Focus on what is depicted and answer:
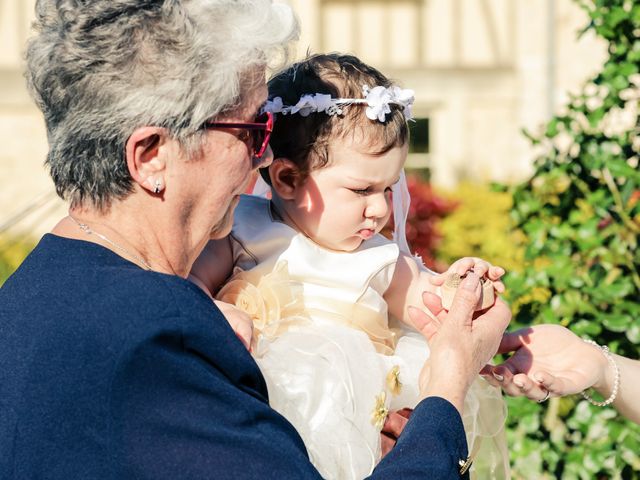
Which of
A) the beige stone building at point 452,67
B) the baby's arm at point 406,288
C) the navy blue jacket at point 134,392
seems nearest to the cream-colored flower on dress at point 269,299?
the baby's arm at point 406,288

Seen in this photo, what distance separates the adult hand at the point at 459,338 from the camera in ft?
7.18

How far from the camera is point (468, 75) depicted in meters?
11.8

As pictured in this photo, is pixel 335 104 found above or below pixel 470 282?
above

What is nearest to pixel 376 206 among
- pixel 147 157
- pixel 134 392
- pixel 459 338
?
pixel 459 338

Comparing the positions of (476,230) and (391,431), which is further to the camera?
(476,230)

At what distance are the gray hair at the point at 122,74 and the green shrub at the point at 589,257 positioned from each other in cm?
185

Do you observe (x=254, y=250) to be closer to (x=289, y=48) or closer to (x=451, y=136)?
(x=289, y=48)

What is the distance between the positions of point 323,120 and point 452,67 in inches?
368

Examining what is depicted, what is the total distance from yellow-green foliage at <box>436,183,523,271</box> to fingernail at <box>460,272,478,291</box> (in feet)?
20.4

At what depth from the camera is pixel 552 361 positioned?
2.85 metres

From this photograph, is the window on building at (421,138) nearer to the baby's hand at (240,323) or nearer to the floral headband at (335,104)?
the floral headband at (335,104)

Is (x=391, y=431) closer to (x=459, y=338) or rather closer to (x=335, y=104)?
(x=459, y=338)

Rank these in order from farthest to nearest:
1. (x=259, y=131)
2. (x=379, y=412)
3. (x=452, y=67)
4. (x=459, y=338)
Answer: (x=452, y=67)
(x=379, y=412)
(x=459, y=338)
(x=259, y=131)

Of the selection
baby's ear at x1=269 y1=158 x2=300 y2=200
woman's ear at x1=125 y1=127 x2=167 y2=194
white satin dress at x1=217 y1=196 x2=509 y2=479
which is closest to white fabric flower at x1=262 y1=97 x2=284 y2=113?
baby's ear at x1=269 y1=158 x2=300 y2=200
